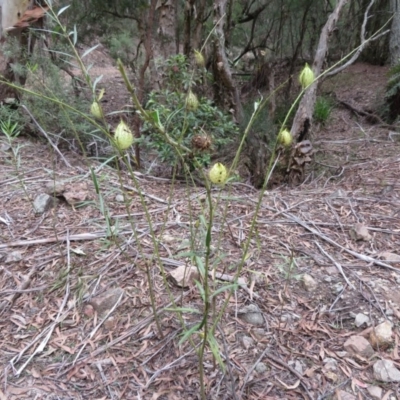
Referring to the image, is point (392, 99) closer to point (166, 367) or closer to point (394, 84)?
point (394, 84)

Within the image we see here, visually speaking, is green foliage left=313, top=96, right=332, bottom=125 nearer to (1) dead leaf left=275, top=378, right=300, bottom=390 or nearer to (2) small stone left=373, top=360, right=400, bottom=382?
(2) small stone left=373, top=360, right=400, bottom=382

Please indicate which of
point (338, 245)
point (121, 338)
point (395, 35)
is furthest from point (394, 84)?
point (121, 338)

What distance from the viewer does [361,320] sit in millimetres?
1438

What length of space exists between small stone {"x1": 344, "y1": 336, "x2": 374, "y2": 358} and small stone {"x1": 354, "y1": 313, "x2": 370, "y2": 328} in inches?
2.9

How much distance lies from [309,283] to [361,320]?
23cm

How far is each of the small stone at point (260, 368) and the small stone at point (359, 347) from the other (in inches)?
11.7

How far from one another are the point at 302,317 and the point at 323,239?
0.52 metres

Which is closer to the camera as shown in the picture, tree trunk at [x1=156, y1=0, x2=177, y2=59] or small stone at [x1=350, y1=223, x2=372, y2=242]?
small stone at [x1=350, y1=223, x2=372, y2=242]

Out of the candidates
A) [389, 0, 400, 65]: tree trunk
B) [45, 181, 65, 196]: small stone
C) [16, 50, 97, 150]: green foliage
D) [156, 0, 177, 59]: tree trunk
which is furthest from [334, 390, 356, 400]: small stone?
[389, 0, 400, 65]: tree trunk

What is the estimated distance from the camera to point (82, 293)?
1532mm

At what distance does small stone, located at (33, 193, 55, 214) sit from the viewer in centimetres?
202

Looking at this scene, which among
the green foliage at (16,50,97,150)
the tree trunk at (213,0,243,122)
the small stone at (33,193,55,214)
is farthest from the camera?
the tree trunk at (213,0,243,122)

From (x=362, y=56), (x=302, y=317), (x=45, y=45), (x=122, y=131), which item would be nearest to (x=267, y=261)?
(x=302, y=317)

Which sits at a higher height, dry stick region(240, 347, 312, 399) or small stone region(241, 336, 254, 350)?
small stone region(241, 336, 254, 350)
